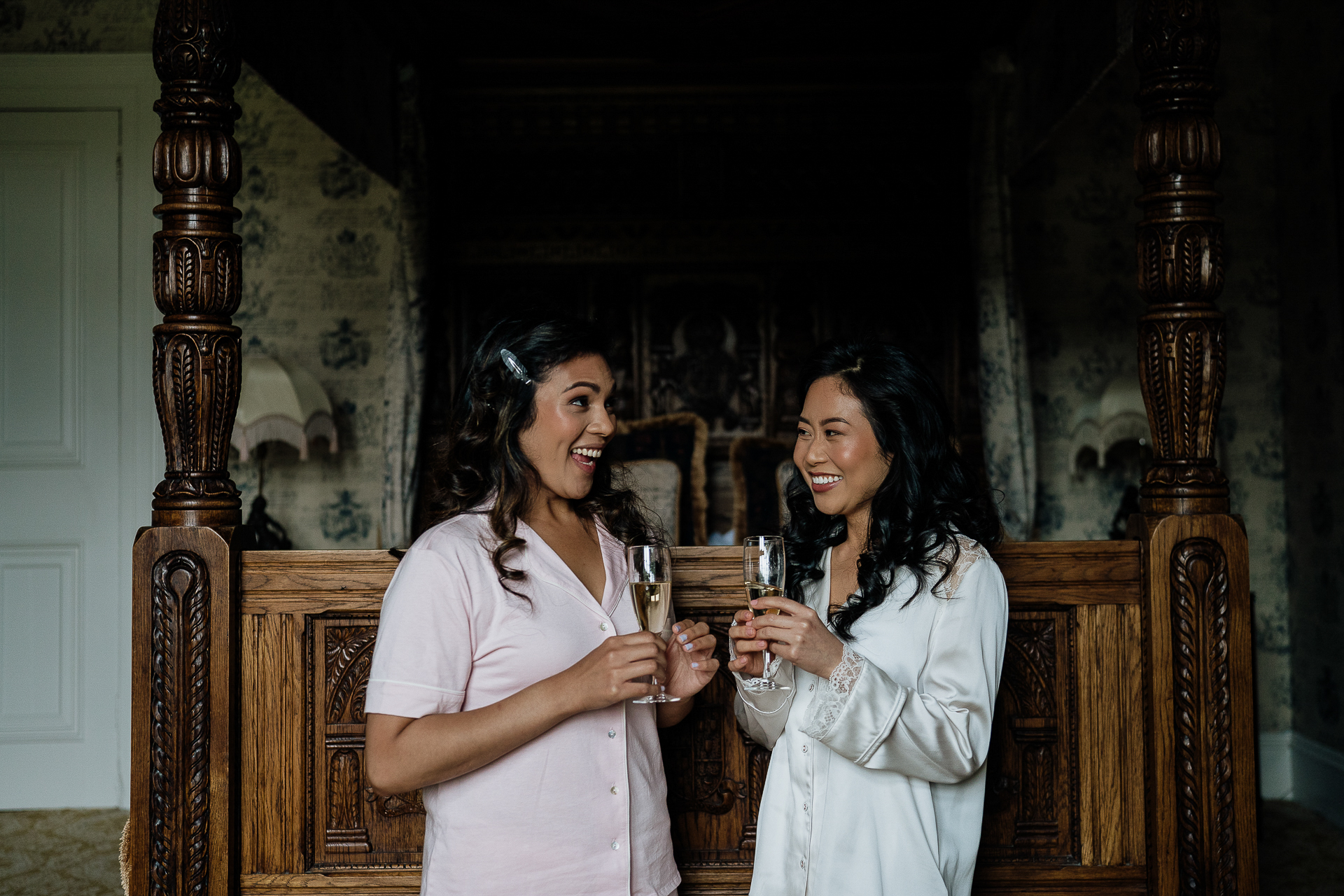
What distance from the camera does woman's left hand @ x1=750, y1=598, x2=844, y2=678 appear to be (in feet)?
4.99

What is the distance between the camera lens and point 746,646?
1.56 meters

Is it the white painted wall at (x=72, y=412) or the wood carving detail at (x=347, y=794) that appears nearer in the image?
the wood carving detail at (x=347, y=794)

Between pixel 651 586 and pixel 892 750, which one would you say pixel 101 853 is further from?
pixel 892 750

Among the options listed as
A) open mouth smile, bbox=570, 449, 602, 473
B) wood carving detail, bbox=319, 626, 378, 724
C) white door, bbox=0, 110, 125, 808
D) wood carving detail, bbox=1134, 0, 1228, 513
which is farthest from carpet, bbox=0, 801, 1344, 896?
open mouth smile, bbox=570, 449, 602, 473

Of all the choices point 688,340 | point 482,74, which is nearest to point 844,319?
point 688,340

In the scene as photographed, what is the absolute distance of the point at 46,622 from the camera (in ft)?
14.1

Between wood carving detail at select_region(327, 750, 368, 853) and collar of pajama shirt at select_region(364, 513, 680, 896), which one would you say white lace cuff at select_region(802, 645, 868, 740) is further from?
wood carving detail at select_region(327, 750, 368, 853)

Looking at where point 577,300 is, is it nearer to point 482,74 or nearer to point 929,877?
point 482,74

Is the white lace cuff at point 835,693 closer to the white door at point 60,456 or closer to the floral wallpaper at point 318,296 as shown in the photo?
the floral wallpaper at point 318,296

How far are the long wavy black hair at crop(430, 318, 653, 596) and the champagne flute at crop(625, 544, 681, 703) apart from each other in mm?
292

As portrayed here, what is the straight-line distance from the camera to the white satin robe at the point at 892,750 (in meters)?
1.55

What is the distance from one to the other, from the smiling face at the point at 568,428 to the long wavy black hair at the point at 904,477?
42 centimetres

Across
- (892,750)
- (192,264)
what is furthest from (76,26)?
(892,750)

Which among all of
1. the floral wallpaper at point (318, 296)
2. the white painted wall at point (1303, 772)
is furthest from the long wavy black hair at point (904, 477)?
the floral wallpaper at point (318, 296)
